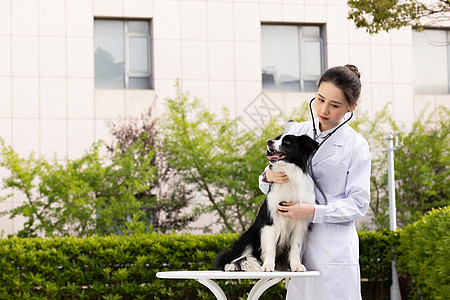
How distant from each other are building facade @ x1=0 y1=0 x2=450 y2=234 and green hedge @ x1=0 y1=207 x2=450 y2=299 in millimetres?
6854

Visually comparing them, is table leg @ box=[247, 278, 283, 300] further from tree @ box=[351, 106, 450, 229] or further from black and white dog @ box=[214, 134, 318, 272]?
tree @ box=[351, 106, 450, 229]

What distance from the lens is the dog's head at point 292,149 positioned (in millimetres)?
3330

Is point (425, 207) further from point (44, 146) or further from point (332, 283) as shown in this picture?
point (332, 283)

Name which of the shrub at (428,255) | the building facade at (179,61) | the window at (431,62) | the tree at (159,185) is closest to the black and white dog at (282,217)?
the shrub at (428,255)

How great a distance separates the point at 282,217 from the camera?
335 cm

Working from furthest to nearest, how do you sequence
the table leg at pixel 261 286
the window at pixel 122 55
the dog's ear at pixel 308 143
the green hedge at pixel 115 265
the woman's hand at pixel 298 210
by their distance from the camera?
the window at pixel 122 55
the green hedge at pixel 115 265
the table leg at pixel 261 286
the dog's ear at pixel 308 143
the woman's hand at pixel 298 210

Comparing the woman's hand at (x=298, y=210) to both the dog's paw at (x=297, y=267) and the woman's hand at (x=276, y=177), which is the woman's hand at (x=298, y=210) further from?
the dog's paw at (x=297, y=267)

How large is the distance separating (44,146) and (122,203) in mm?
5139

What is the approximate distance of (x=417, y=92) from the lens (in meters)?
17.8

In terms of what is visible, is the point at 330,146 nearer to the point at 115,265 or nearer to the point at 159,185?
the point at 115,265

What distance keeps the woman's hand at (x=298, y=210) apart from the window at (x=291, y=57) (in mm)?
13847

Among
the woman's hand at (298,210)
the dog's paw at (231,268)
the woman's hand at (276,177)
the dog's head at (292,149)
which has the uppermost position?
the dog's head at (292,149)

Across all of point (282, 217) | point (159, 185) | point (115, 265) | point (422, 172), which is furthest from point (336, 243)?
point (422, 172)

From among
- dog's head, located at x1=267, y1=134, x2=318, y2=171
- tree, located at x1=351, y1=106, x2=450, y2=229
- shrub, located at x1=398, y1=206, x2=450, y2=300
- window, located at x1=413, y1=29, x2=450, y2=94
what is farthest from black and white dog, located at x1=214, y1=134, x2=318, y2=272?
window, located at x1=413, y1=29, x2=450, y2=94
